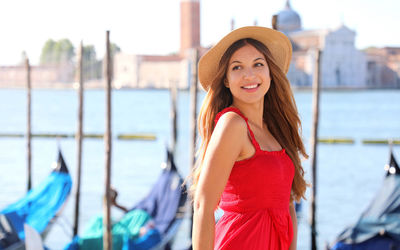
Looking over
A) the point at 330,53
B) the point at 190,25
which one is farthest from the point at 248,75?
the point at 190,25

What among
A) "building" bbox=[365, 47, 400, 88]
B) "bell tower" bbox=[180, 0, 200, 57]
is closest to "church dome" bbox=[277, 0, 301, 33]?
"building" bbox=[365, 47, 400, 88]

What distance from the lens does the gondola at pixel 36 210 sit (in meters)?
3.96

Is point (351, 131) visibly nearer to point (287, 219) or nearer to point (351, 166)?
point (351, 166)

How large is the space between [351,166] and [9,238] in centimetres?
929

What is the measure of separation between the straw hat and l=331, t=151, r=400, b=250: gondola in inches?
118

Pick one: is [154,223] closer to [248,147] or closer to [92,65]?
[248,147]

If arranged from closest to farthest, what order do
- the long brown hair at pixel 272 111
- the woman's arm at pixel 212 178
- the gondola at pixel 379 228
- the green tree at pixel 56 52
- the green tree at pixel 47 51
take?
1. the woman's arm at pixel 212 178
2. the long brown hair at pixel 272 111
3. the gondola at pixel 379 228
4. the green tree at pixel 56 52
5. the green tree at pixel 47 51

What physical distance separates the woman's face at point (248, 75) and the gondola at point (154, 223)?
3076 mm

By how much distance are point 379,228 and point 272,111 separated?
10.2 feet

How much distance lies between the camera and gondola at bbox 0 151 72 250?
3.96m

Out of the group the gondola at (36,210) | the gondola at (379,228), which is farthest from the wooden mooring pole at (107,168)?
the gondola at (379,228)

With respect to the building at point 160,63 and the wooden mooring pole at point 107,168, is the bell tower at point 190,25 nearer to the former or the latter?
the building at point 160,63

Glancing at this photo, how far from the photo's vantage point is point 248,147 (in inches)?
37.3

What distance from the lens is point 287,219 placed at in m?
1.02
